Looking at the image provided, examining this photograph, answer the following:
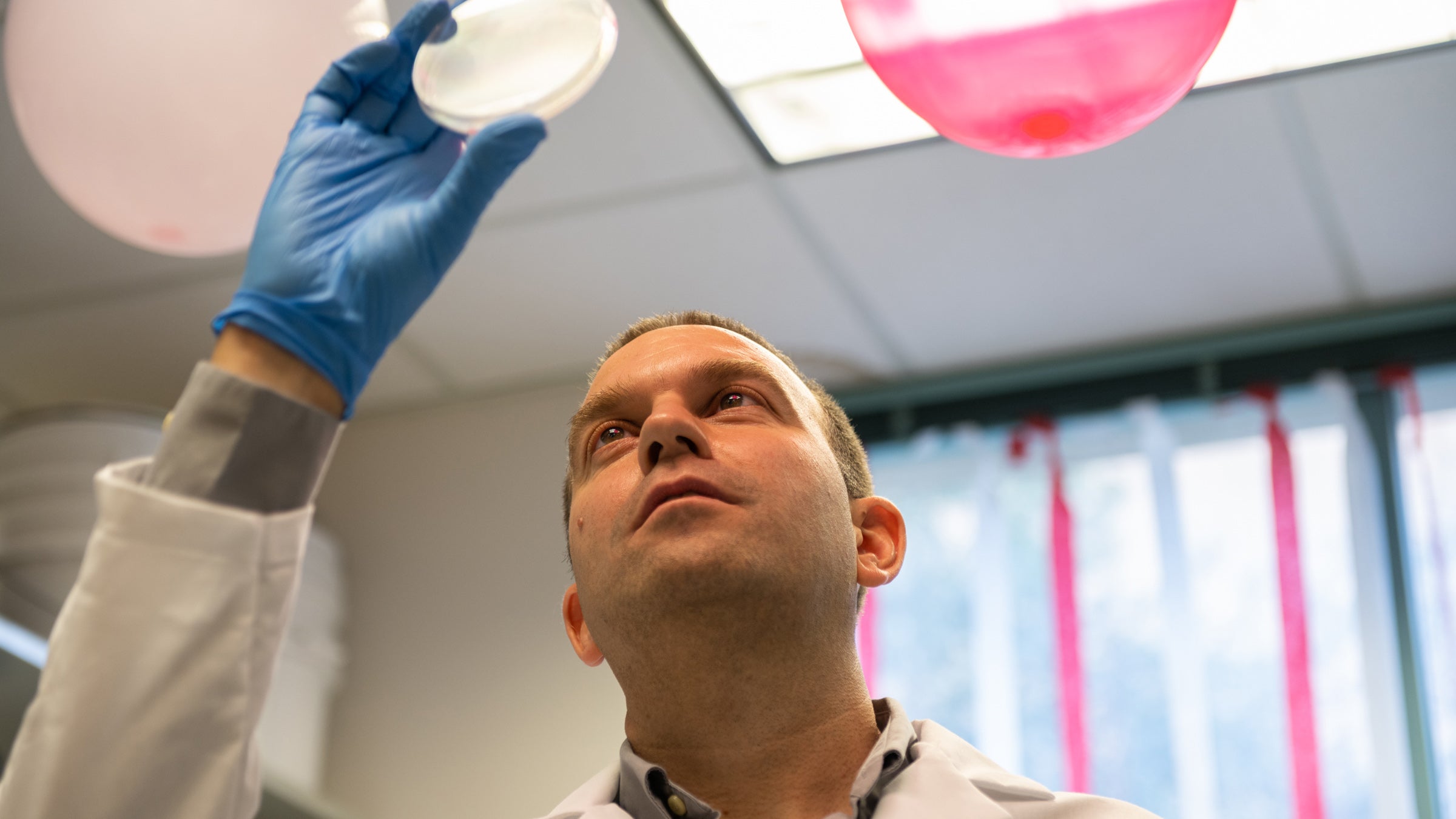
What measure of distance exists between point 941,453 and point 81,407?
1.71 metres

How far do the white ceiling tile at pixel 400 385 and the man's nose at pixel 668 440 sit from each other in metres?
1.84

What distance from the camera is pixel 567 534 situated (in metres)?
1.39

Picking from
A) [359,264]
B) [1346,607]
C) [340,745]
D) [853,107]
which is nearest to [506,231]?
[853,107]

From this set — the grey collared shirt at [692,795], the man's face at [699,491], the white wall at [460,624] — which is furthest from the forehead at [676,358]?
the white wall at [460,624]

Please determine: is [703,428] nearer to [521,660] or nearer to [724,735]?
[724,735]

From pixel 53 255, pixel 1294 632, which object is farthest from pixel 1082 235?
pixel 53 255

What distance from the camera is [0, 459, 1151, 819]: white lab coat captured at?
0.89 meters

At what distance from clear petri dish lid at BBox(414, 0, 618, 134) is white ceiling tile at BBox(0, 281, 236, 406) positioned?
1.61 m

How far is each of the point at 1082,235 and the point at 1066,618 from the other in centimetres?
74

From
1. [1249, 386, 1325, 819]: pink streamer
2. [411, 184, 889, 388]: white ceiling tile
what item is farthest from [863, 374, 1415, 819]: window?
[411, 184, 889, 388]: white ceiling tile

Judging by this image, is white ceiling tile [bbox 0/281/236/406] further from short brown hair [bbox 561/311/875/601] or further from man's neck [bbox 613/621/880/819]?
man's neck [bbox 613/621/880/819]

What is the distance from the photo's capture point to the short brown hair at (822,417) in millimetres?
1439

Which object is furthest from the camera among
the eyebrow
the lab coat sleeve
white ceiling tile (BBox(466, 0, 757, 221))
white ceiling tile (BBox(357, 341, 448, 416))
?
white ceiling tile (BBox(357, 341, 448, 416))

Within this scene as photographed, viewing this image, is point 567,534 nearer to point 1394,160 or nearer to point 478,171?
point 478,171
